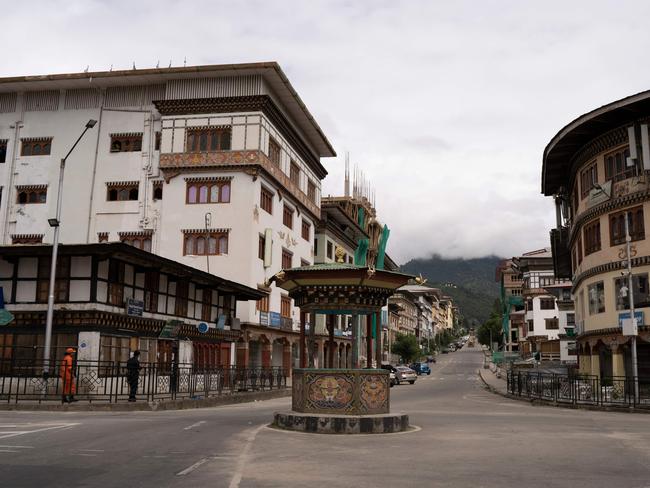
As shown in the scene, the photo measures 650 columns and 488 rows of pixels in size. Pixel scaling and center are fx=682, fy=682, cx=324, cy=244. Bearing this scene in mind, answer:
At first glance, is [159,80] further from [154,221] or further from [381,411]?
[381,411]

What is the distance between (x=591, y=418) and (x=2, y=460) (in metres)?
17.6

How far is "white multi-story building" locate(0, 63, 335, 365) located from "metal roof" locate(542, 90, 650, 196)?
18812mm

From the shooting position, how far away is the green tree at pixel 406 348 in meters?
98.9

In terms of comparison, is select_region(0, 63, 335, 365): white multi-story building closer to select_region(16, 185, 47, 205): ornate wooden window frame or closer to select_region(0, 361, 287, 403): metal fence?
select_region(16, 185, 47, 205): ornate wooden window frame

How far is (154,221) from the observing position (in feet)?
156

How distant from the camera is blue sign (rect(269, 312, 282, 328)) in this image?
4925 centimetres

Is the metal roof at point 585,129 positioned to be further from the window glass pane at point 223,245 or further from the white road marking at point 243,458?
the white road marking at point 243,458

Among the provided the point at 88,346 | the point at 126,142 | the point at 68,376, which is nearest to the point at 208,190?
the point at 126,142

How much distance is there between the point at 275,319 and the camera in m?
50.0

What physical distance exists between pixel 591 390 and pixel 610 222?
10286 mm

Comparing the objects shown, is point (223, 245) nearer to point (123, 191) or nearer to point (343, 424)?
point (123, 191)

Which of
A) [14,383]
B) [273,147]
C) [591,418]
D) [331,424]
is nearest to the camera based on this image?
[331,424]

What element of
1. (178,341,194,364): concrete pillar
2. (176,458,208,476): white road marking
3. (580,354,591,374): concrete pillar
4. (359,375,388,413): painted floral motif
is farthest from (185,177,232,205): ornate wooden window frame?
(176,458,208,476): white road marking

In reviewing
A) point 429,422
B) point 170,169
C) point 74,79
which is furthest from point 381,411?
point 74,79
